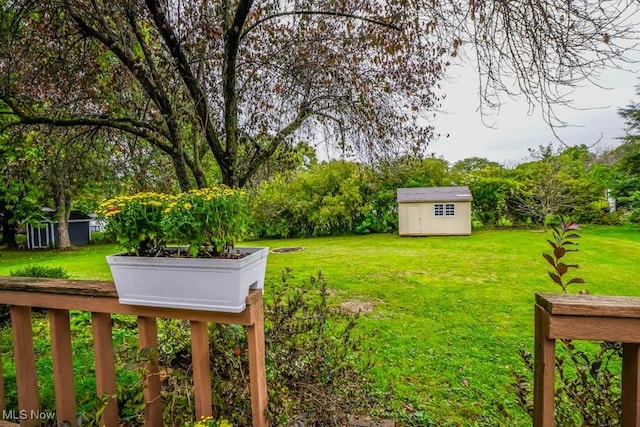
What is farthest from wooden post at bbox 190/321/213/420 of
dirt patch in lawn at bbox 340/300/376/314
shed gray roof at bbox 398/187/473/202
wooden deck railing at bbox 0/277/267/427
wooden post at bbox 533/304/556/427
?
shed gray roof at bbox 398/187/473/202

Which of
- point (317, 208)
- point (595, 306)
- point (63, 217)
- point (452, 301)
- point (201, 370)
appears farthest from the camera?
point (317, 208)

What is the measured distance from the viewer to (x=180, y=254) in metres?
1.15

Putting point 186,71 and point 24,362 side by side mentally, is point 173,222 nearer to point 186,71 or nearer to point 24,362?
point 24,362

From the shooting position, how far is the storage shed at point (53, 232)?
13866mm

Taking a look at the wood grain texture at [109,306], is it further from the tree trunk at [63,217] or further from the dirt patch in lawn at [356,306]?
the tree trunk at [63,217]

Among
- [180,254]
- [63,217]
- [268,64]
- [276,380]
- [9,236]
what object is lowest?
[9,236]

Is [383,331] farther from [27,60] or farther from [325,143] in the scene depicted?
[27,60]

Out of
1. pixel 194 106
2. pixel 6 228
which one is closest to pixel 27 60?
pixel 194 106

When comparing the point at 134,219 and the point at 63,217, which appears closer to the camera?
the point at 134,219

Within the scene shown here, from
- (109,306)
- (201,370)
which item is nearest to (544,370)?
(201,370)

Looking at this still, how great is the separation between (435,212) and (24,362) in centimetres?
1305

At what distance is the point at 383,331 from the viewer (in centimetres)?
393

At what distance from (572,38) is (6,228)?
18.9 m

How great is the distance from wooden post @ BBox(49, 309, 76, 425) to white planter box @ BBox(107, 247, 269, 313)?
334mm
